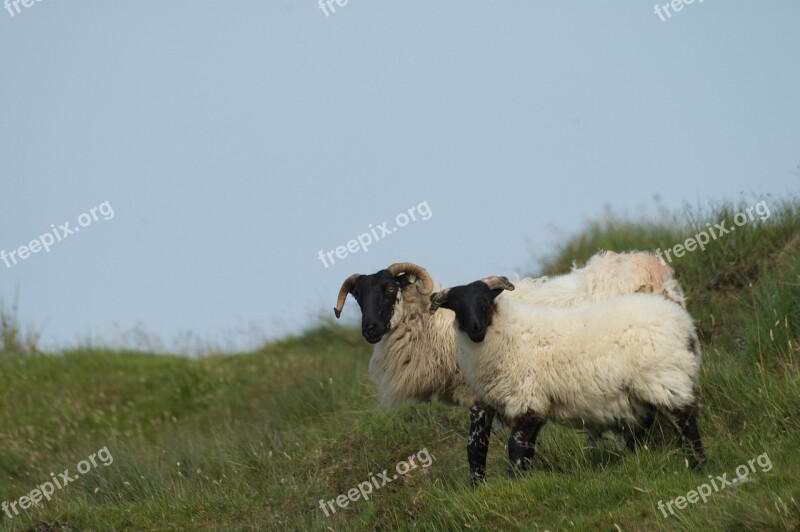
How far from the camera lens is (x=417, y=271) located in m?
10.0

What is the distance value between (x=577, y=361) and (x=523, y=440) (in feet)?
2.48

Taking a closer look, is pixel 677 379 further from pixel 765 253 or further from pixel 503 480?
pixel 765 253

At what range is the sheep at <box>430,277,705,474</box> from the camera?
8.19m

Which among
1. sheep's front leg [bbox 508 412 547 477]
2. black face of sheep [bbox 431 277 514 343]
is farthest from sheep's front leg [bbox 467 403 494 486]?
black face of sheep [bbox 431 277 514 343]

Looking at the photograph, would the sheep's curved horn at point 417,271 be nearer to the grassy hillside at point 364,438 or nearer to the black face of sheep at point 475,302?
the black face of sheep at point 475,302

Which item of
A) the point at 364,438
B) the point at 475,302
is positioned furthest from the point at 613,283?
the point at 364,438

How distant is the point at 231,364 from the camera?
18375mm

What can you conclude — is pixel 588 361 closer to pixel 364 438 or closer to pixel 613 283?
pixel 613 283

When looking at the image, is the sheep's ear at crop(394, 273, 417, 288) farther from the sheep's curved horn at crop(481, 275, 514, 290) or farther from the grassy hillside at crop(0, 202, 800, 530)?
the grassy hillside at crop(0, 202, 800, 530)

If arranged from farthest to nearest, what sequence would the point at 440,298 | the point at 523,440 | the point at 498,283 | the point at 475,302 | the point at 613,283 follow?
the point at 613,283, the point at 440,298, the point at 498,283, the point at 475,302, the point at 523,440

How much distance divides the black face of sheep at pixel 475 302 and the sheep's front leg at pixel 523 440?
73 centimetres

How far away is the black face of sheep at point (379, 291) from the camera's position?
972 cm

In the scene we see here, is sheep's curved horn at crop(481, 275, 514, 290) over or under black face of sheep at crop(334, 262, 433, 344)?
under

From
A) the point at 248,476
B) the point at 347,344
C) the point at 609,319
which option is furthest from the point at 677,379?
the point at 347,344
